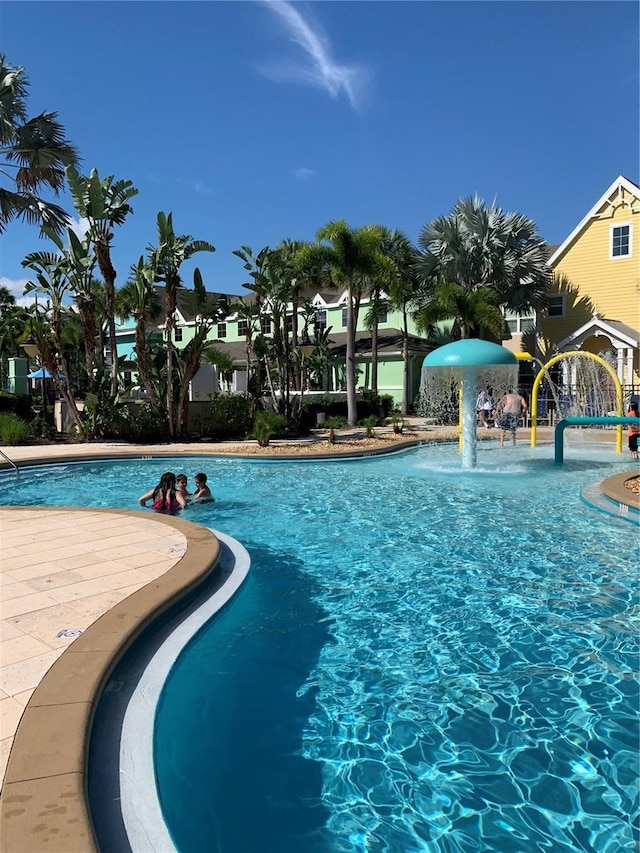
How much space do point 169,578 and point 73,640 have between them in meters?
1.42

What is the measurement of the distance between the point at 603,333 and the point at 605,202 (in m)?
7.24

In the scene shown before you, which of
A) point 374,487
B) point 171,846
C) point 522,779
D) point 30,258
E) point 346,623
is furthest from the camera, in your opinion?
point 30,258

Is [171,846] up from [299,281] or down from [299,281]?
down

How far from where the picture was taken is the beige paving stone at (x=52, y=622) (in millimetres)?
4266

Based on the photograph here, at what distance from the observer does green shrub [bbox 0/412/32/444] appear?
63.8 ft

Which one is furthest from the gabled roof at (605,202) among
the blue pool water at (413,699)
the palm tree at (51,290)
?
the blue pool water at (413,699)

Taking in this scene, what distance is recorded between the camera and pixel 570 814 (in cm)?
313

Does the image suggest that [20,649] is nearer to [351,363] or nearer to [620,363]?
[351,363]

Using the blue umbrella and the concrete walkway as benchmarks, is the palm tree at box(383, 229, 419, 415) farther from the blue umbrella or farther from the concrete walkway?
the concrete walkway

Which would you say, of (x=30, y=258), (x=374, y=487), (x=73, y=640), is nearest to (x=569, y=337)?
(x=374, y=487)

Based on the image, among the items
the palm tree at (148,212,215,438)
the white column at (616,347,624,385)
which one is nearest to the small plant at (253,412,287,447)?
the palm tree at (148,212,215,438)

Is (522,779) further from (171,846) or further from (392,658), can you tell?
(171,846)

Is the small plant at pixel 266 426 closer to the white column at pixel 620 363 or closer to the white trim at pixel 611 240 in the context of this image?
Result: the white column at pixel 620 363

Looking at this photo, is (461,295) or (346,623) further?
(461,295)
